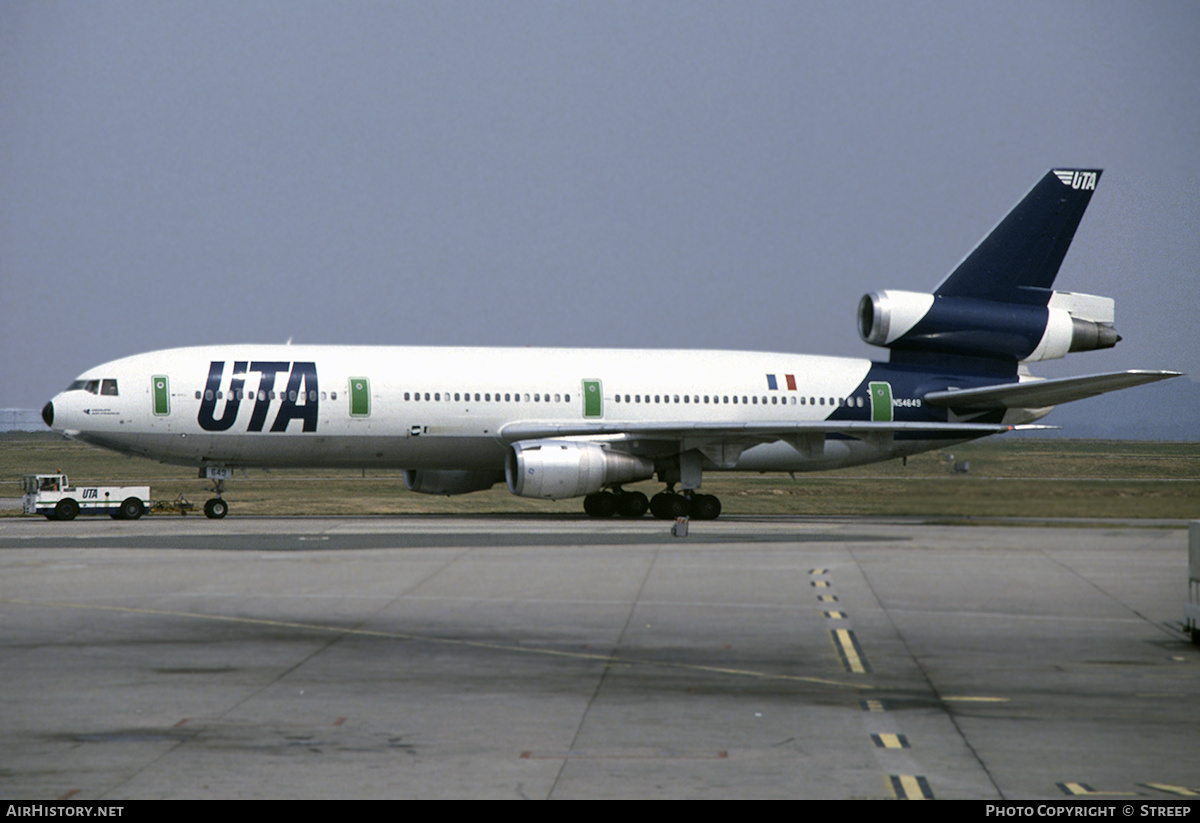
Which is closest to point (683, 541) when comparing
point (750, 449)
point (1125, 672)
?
point (750, 449)

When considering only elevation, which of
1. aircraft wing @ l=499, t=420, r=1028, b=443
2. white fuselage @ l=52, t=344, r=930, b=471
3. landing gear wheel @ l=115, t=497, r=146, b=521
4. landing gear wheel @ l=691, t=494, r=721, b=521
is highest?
white fuselage @ l=52, t=344, r=930, b=471

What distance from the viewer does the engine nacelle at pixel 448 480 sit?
135 feet

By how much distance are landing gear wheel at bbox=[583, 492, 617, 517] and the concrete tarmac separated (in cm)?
1375

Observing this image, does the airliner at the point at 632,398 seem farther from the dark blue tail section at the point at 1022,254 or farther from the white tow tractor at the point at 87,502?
the white tow tractor at the point at 87,502

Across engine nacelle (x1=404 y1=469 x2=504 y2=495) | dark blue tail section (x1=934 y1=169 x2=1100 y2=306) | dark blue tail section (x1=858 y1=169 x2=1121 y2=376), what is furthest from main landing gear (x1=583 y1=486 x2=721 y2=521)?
dark blue tail section (x1=934 y1=169 x2=1100 y2=306)

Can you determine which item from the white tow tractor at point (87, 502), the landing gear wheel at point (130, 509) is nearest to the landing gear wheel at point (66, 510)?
the white tow tractor at point (87, 502)

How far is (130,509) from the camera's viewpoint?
3734cm

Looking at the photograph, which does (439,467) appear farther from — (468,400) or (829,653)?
(829,653)

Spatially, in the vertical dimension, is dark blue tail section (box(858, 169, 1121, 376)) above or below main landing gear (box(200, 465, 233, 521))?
above

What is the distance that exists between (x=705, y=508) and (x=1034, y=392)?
434 inches

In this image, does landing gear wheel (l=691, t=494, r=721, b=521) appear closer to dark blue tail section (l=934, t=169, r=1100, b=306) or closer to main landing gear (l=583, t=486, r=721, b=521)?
main landing gear (l=583, t=486, r=721, b=521)

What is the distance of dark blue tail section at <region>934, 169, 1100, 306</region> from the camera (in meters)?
42.4

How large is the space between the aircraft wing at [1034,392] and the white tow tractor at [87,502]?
2530 centimetres

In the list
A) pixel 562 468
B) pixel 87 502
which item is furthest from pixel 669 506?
pixel 87 502
